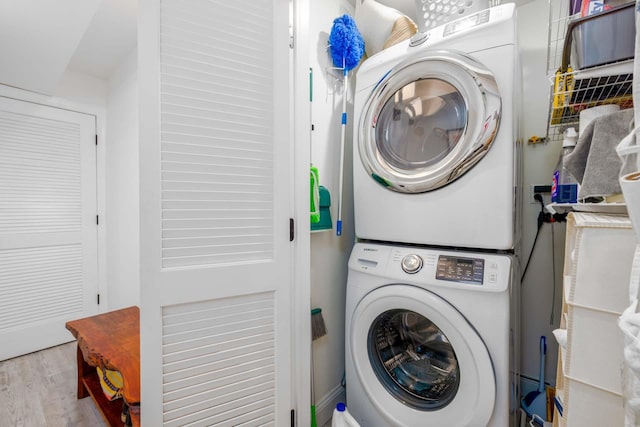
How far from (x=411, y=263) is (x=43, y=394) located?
2.60 metres

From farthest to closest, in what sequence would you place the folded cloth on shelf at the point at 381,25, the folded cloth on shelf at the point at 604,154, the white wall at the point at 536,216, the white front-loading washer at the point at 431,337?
the white wall at the point at 536,216 < the folded cloth on shelf at the point at 381,25 < the white front-loading washer at the point at 431,337 < the folded cloth on shelf at the point at 604,154

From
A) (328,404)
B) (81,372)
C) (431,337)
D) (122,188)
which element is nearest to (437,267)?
(431,337)

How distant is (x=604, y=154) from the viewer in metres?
0.75

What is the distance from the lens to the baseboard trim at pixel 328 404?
5.00ft

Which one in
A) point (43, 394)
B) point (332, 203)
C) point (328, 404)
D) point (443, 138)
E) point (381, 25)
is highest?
point (381, 25)

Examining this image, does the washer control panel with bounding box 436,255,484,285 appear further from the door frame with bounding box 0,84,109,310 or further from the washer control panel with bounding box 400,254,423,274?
the door frame with bounding box 0,84,109,310

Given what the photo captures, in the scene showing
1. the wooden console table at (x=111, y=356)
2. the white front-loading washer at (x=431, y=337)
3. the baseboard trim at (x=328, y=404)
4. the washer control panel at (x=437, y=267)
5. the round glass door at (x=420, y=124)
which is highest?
the round glass door at (x=420, y=124)

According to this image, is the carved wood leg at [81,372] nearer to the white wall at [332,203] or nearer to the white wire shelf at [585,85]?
the white wall at [332,203]

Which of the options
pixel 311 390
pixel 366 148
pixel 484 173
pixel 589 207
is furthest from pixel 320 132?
pixel 311 390

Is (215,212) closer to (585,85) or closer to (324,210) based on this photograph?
(324,210)

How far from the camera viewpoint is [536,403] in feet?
4.63

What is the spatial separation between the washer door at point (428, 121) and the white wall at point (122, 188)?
7.05ft

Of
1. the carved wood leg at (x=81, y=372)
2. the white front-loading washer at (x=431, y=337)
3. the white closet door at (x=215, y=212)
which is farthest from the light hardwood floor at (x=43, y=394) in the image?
the white front-loading washer at (x=431, y=337)

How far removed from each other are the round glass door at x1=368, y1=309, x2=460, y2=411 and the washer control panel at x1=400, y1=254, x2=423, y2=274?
0.20 m
